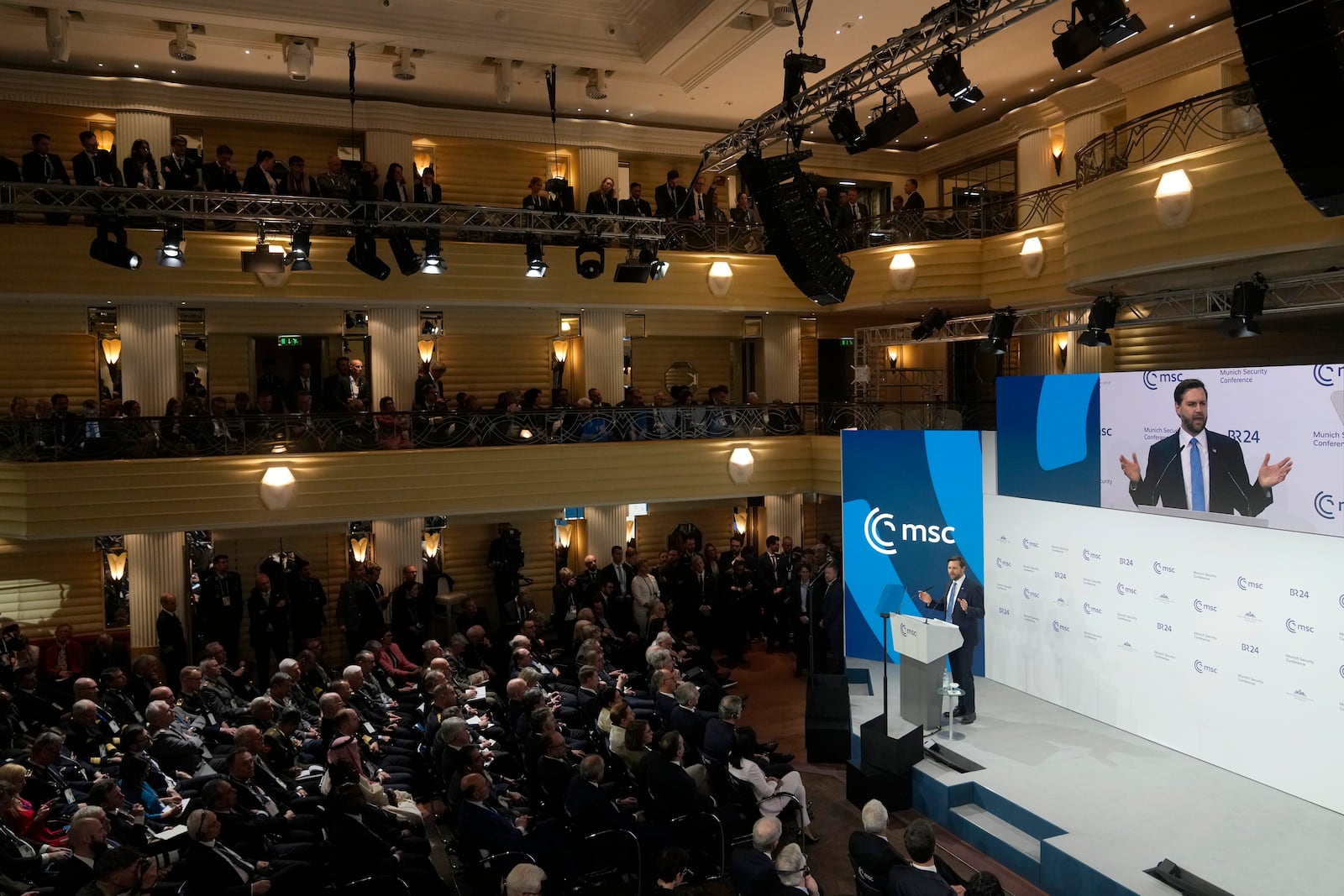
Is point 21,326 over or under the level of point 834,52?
under

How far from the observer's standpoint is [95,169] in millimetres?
11680

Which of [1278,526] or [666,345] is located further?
[666,345]

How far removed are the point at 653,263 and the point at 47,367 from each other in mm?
9076

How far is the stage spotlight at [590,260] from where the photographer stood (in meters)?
13.6

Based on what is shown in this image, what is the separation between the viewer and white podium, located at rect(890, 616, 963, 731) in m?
9.38

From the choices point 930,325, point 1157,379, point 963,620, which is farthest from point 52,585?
point 1157,379

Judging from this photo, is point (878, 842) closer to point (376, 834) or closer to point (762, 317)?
point (376, 834)

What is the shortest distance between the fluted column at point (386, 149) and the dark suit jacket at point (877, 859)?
12198 millimetres

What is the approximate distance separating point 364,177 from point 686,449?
6.13m

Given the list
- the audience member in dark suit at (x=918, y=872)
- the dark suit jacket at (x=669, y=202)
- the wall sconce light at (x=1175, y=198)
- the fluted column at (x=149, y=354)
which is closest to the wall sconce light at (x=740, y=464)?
the dark suit jacket at (x=669, y=202)

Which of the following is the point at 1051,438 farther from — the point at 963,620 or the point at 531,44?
the point at 531,44

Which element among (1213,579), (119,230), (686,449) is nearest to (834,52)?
(686,449)

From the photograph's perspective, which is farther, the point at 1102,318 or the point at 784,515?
the point at 784,515

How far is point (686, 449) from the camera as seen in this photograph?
1477 cm
